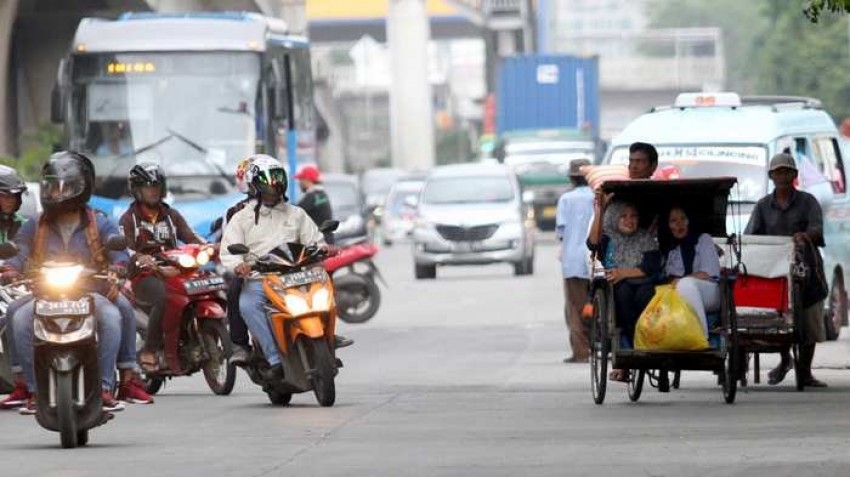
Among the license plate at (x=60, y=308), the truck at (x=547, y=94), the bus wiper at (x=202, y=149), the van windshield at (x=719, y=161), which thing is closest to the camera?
the license plate at (x=60, y=308)

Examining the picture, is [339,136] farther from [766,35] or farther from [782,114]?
[782,114]

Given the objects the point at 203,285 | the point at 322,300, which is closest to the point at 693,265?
the point at 322,300

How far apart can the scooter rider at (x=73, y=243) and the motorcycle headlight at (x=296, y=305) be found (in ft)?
7.12

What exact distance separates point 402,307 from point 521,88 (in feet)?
113

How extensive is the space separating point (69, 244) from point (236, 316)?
2.85 meters

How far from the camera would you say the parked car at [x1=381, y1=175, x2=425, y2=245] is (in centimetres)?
5991

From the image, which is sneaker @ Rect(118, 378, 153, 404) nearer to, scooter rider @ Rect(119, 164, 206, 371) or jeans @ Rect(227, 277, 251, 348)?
jeans @ Rect(227, 277, 251, 348)

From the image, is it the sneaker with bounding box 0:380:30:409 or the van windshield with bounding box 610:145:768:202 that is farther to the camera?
the van windshield with bounding box 610:145:768:202

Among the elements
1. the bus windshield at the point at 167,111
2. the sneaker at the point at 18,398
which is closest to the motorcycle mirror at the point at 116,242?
the sneaker at the point at 18,398

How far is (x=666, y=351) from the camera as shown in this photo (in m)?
15.4

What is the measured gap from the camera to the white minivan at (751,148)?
2272cm

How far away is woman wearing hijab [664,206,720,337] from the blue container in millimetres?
49397

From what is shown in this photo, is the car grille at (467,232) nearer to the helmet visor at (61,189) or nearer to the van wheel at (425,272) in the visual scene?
the van wheel at (425,272)

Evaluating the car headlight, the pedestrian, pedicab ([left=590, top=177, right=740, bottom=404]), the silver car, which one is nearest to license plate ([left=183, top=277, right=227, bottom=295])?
pedicab ([left=590, top=177, right=740, bottom=404])
